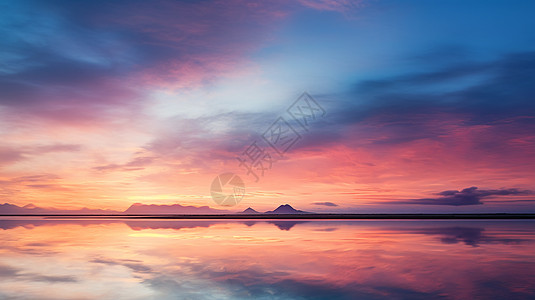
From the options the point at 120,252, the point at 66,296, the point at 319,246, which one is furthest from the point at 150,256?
the point at 319,246

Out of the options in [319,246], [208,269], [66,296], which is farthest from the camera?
[319,246]

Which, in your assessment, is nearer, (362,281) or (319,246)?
(362,281)

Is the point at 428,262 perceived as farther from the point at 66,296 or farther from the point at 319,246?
the point at 66,296

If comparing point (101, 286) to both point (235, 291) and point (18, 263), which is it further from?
point (18, 263)

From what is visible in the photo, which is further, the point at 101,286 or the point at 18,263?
the point at 18,263

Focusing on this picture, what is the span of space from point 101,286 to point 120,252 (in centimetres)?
871

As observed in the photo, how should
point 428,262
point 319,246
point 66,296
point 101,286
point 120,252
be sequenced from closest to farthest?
point 66,296 → point 101,286 → point 428,262 → point 120,252 → point 319,246

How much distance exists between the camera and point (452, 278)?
549 inches

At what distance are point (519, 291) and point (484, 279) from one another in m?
1.90

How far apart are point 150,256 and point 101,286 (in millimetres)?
6942

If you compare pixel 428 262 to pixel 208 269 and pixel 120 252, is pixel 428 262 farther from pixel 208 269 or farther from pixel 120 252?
pixel 120 252

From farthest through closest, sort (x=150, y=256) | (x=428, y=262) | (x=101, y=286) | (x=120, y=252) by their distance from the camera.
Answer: (x=120, y=252) → (x=150, y=256) → (x=428, y=262) → (x=101, y=286)

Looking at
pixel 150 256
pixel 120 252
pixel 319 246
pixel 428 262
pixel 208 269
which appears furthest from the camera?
pixel 319 246

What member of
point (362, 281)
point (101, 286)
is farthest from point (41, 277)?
point (362, 281)
